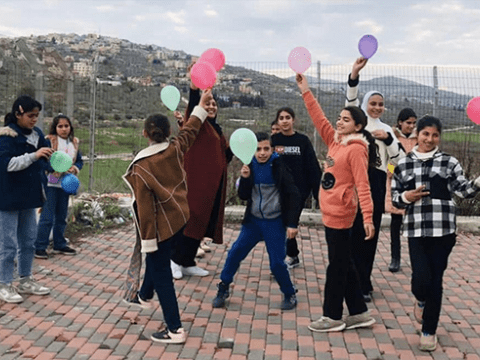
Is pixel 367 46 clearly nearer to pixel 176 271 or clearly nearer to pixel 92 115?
pixel 176 271

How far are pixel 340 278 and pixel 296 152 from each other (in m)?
1.73

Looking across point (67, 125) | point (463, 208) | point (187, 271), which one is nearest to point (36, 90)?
point (67, 125)

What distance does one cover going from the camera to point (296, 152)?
601 centimetres

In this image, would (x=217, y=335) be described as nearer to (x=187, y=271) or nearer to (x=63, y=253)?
(x=187, y=271)

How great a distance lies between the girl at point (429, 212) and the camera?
4.30m

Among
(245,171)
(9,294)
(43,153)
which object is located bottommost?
(9,294)

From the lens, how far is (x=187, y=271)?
6270mm

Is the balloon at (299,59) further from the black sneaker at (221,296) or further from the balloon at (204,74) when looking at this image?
the black sneaker at (221,296)

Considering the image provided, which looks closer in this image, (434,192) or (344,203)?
(434,192)

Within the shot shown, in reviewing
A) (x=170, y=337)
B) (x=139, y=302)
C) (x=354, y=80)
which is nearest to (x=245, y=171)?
(x=354, y=80)

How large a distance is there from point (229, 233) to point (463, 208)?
3887mm

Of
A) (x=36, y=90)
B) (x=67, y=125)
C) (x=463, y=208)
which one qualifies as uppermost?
(x=36, y=90)

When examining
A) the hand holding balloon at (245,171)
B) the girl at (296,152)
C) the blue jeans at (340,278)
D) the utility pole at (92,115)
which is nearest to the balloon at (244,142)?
the hand holding balloon at (245,171)

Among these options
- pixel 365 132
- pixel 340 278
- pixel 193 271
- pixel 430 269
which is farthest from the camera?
pixel 193 271
